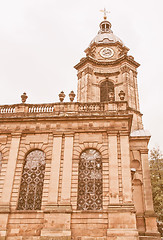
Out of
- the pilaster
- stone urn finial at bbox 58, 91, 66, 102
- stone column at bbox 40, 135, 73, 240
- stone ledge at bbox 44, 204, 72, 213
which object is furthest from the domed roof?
stone ledge at bbox 44, 204, 72, 213

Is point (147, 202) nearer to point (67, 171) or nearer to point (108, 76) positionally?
point (67, 171)

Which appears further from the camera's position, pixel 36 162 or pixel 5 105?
pixel 5 105

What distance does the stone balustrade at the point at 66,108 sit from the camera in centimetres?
1767

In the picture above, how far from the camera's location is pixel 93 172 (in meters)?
16.0

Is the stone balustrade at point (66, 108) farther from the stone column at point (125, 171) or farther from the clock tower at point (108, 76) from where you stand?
the clock tower at point (108, 76)

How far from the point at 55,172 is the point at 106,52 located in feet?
62.8

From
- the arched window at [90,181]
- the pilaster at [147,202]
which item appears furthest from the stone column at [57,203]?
the pilaster at [147,202]

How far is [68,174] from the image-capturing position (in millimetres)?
15727

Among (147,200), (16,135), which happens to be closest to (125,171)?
(147,200)

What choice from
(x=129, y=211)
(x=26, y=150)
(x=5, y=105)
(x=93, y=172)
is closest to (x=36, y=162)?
(x=26, y=150)

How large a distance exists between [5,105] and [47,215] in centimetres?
840

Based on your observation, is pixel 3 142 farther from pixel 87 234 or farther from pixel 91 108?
pixel 87 234

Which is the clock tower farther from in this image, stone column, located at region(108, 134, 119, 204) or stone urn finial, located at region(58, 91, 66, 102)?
stone column, located at region(108, 134, 119, 204)

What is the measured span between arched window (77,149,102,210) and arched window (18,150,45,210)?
2.44 metres
